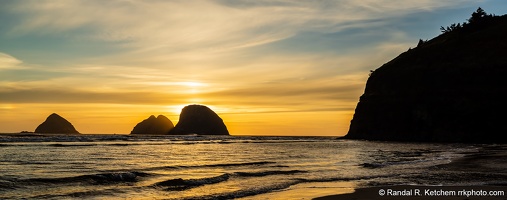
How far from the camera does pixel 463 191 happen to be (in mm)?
18203

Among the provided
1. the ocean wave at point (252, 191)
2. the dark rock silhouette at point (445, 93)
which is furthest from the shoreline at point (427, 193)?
the dark rock silhouette at point (445, 93)

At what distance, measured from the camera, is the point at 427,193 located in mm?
18109

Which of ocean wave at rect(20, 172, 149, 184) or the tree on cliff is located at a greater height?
the tree on cliff

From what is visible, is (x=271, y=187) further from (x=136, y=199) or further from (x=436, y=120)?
(x=436, y=120)

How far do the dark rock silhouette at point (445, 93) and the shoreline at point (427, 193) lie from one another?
307ft

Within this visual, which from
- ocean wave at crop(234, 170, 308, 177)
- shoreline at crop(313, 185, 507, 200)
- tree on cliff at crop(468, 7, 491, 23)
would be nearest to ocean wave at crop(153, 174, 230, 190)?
ocean wave at crop(234, 170, 308, 177)

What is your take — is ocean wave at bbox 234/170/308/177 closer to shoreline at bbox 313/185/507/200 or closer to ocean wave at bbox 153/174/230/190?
ocean wave at bbox 153/174/230/190

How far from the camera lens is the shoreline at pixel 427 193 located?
666 inches

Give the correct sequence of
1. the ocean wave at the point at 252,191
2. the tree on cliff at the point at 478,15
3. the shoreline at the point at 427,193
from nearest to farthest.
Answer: the shoreline at the point at 427,193
the ocean wave at the point at 252,191
the tree on cliff at the point at 478,15

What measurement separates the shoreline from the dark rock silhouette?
93.7m

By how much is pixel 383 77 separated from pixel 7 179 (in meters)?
119

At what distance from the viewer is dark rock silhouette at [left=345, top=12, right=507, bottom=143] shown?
338 feet

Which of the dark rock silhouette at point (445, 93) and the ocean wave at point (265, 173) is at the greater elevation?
the dark rock silhouette at point (445, 93)

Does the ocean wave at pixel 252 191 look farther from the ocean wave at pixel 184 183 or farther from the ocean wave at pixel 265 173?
the ocean wave at pixel 265 173
